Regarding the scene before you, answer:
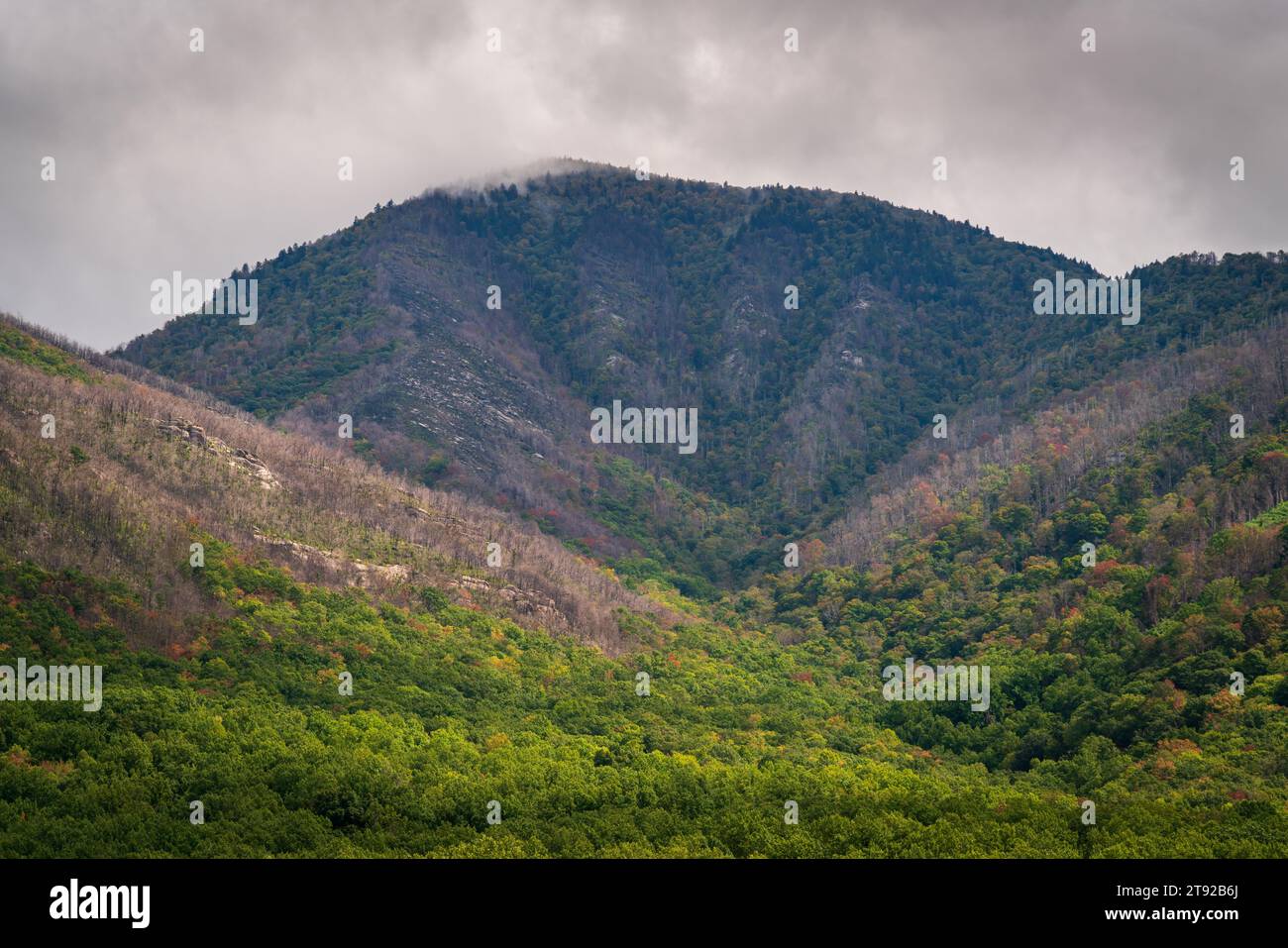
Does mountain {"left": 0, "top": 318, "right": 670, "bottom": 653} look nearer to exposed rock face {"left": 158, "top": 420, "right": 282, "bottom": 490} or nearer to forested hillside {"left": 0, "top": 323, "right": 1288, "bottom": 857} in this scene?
exposed rock face {"left": 158, "top": 420, "right": 282, "bottom": 490}

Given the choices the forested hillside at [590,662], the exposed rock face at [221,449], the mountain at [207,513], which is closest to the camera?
the forested hillside at [590,662]

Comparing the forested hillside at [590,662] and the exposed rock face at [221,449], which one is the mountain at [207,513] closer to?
the exposed rock face at [221,449]

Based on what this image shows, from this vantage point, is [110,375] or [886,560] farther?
[886,560]

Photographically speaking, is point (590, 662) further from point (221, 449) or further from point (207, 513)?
point (221, 449)

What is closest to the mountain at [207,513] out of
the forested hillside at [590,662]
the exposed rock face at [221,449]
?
the exposed rock face at [221,449]

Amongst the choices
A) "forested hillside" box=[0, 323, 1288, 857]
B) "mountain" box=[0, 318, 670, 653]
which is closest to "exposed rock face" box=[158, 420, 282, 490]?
"mountain" box=[0, 318, 670, 653]

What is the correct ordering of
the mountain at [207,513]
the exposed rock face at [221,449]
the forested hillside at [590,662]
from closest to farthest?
the forested hillside at [590,662] → the mountain at [207,513] → the exposed rock face at [221,449]
